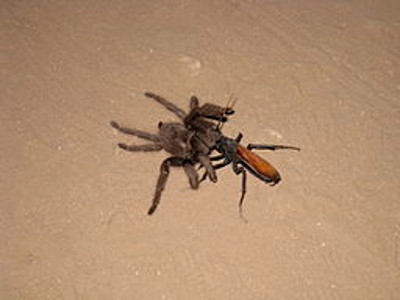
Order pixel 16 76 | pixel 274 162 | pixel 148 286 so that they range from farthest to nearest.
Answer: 1. pixel 16 76
2. pixel 274 162
3. pixel 148 286

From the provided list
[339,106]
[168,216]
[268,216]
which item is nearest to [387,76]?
[339,106]

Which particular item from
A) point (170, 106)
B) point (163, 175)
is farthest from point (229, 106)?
point (163, 175)

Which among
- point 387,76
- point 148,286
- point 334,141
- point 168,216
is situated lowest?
point 148,286

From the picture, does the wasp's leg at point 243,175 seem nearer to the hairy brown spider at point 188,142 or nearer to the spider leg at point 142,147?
the hairy brown spider at point 188,142

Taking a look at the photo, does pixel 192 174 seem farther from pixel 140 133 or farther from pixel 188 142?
pixel 140 133

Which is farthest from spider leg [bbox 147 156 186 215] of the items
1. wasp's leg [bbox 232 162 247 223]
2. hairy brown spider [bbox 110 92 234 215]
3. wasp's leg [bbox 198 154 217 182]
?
wasp's leg [bbox 232 162 247 223]

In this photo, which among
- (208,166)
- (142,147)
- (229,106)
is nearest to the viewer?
(208,166)

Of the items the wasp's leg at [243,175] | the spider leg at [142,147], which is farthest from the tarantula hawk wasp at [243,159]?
the spider leg at [142,147]

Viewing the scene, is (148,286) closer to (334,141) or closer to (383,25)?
(334,141)
